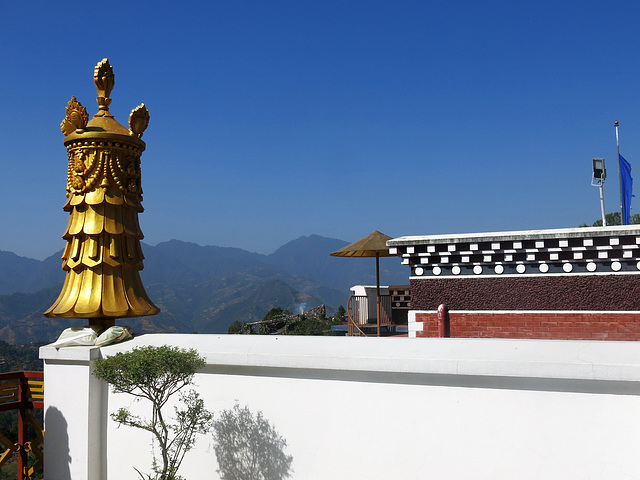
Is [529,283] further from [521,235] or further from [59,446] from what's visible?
[59,446]

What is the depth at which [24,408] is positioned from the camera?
7.16 m

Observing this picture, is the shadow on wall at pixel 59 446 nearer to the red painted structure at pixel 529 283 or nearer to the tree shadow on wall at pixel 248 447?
the tree shadow on wall at pixel 248 447

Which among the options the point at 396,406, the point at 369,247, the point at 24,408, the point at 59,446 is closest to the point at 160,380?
the point at 59,446

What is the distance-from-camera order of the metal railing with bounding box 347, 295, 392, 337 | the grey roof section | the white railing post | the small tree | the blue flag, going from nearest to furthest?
the small tree < the white railing post < the grey roof section < the metal railing with bounding box 347, 295, 392, 337 < the blue flag

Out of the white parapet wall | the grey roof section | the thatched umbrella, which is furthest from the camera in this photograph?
the thatched umbrella

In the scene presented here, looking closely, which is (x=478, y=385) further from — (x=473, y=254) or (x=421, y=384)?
(x=473, y=254)

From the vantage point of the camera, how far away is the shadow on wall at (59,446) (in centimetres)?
646

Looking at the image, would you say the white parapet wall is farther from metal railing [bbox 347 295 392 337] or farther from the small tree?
metal railing [bbox 347 295 392 337]

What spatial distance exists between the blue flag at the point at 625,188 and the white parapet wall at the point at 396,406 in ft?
34.4

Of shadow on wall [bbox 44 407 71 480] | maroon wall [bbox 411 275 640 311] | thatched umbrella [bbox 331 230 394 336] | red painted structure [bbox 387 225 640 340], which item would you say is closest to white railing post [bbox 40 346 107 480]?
shadow on wall [bbox 44 407 71 480]

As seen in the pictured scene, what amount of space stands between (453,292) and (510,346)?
3.81 meters

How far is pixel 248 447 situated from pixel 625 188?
12.6 m

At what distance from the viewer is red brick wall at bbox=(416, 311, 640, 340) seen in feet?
25.5

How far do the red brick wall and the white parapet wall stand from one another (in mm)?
3354
